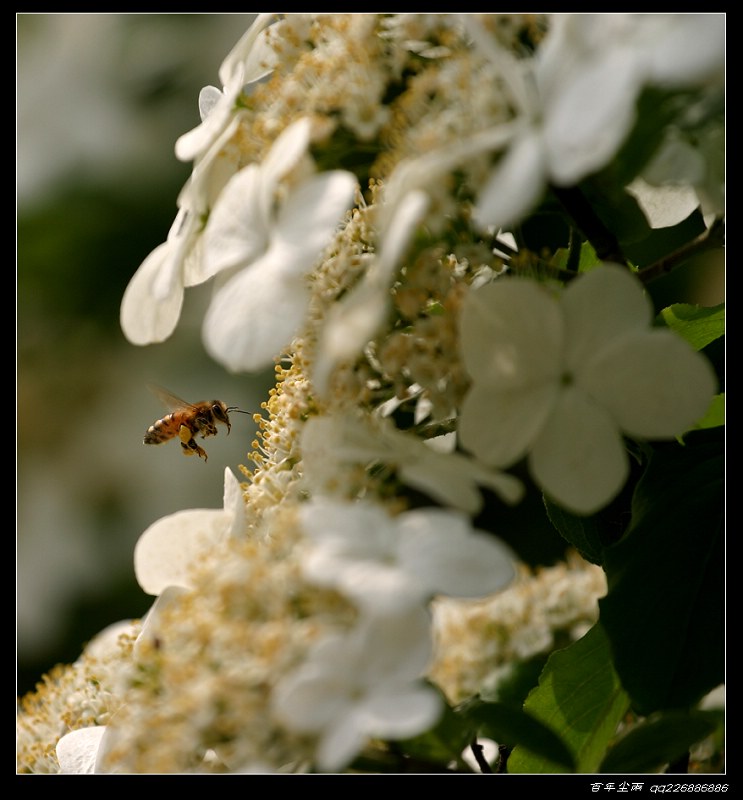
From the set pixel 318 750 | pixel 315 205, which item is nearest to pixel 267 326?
pixel 315 205

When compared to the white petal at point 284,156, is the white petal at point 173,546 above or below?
below

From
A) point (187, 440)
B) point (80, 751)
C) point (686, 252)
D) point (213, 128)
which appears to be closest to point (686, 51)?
point (686, 252)

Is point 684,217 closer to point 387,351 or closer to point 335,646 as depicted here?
point 387,351

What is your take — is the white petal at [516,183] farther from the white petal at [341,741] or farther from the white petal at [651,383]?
the white petal at [341,741]

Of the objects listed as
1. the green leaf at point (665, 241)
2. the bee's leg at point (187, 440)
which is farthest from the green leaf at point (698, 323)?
the bee's leg at point (187, 440)

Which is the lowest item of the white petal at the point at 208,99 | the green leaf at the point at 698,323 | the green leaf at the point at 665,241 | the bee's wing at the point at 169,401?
the bee's wing at the point at 169,401
